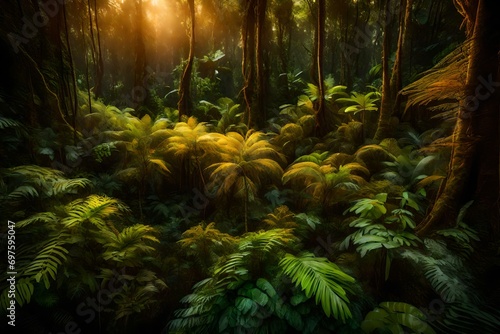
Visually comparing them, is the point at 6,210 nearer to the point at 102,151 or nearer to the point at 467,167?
the point at 102,151

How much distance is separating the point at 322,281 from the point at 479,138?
2559 mm

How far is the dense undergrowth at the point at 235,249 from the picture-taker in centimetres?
250

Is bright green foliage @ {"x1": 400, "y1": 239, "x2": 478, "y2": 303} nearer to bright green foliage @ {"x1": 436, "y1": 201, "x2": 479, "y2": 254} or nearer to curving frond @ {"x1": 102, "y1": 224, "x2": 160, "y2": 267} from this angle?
bright green foliage @ {"x1": 436, "y1": 201, "x2": 479, "y2": 254}

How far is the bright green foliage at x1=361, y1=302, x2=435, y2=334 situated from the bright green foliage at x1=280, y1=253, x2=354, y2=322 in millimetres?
250

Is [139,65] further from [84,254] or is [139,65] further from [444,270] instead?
[444,270]

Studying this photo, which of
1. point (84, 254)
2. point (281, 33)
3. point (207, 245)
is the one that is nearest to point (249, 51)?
point (281, 33)

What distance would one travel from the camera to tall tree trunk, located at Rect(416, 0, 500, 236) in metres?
2.74

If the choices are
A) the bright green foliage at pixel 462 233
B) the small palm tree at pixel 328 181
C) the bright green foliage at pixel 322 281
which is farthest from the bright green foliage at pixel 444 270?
the small palm tree at pixel 328 181

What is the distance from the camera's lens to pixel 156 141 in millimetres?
6188

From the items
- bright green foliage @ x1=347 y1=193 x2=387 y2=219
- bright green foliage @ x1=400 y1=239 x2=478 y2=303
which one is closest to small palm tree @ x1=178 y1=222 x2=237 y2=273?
bright green foliage @ x1=347 y1=193 x2=387 y2=219

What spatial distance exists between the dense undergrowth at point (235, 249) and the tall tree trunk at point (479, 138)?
0.88ft

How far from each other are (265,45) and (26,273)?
1112cm

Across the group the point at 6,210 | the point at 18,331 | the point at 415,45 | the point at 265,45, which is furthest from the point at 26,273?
the point at 415,45

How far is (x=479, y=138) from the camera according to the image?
2869 mm
